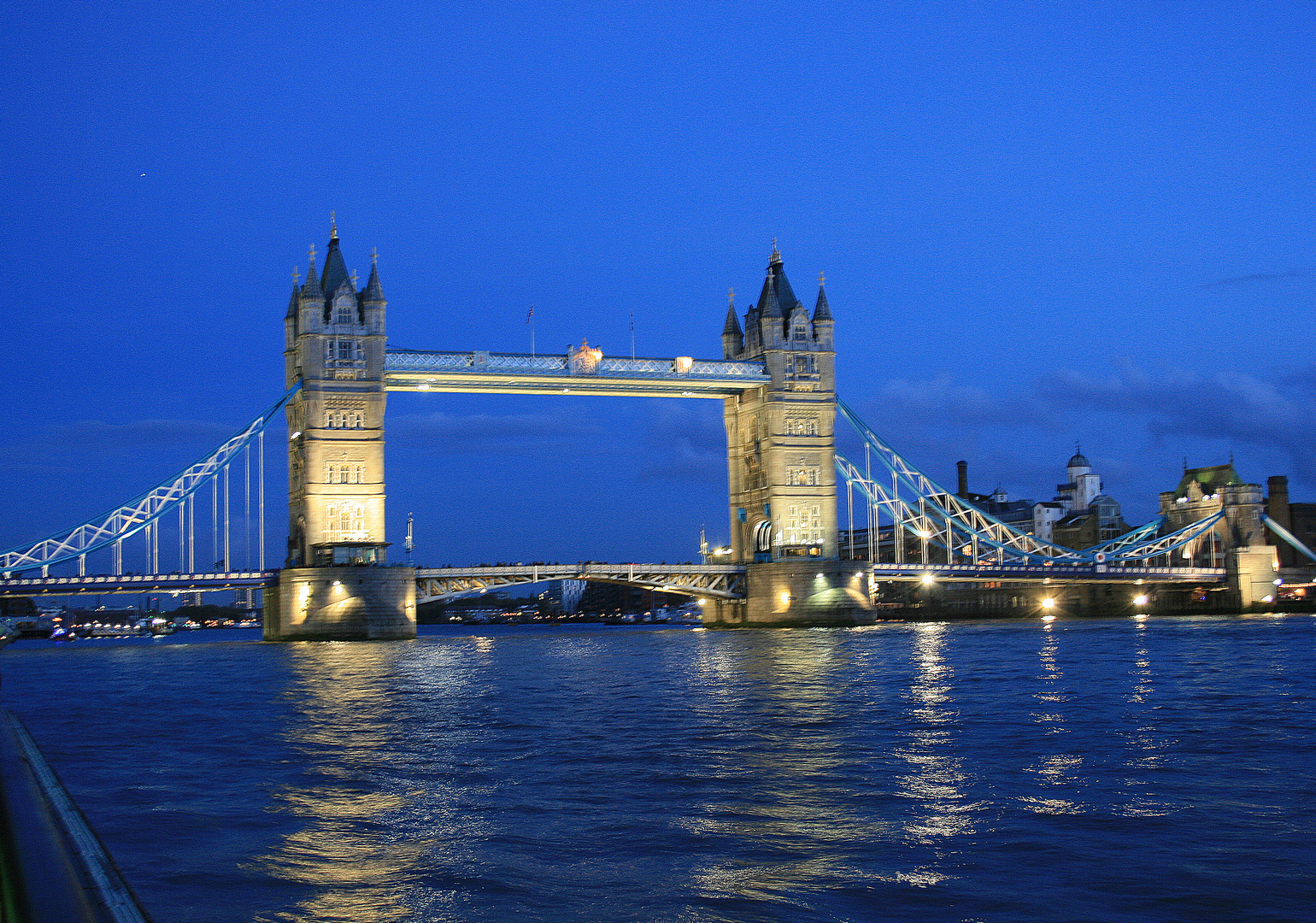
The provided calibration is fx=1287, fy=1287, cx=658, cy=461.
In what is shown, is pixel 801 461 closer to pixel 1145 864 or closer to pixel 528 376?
pixel 528 376

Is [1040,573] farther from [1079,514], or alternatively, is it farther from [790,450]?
[1079,514]

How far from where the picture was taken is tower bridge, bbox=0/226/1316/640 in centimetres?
5741

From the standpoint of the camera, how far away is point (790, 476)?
226 ft

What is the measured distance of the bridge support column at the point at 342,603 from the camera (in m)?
57.0

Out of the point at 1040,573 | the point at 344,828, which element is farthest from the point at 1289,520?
the point at 344,828

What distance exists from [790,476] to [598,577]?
11.9 m

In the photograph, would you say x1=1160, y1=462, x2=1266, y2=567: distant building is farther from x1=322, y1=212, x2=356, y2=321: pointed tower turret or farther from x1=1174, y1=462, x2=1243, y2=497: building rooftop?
x1=322, y1=212, x2=356, y2=321: pointed tower turret

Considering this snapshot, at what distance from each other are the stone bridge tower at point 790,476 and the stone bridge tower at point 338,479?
19864 millimetres

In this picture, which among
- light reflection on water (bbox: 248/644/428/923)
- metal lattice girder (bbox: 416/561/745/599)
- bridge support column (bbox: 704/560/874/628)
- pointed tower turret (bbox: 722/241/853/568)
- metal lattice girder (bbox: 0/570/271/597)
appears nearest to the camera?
light reflection on water (bbox: 248/644/428/923)

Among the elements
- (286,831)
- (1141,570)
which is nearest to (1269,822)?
(286,831)

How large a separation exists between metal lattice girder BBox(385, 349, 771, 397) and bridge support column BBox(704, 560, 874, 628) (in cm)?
1053

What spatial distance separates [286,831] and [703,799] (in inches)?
183

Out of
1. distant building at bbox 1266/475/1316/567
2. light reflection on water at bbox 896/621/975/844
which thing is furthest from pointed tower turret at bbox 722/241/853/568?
distant building at bbox 1266/475/1316/567

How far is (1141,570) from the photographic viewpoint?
269ft
